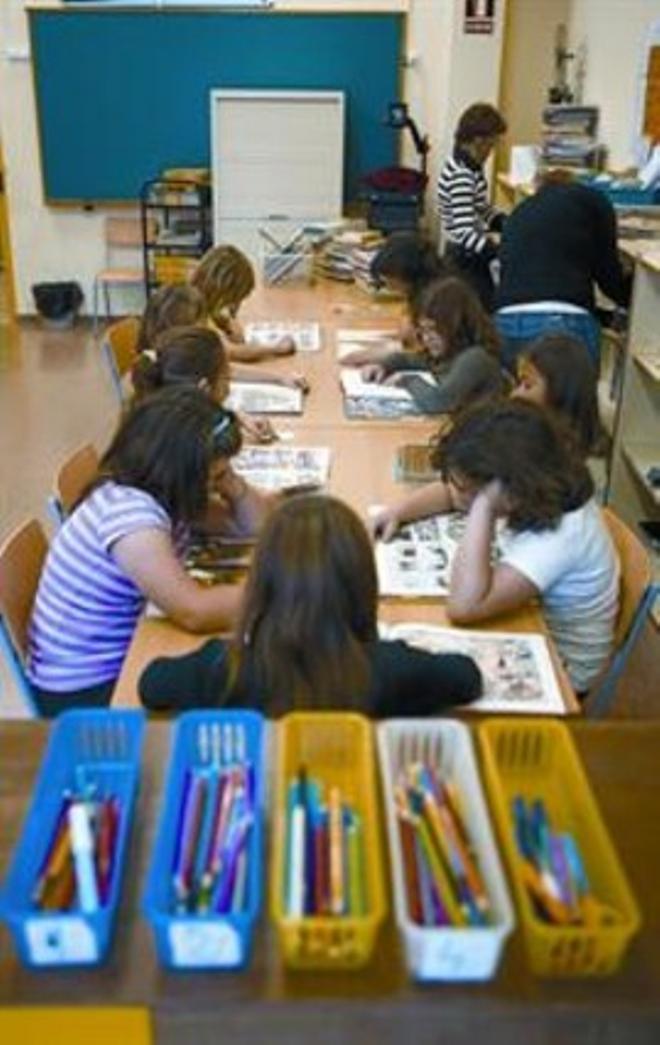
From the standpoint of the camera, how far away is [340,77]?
20.8 feet

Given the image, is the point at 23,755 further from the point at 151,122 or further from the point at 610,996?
the point at 151,122

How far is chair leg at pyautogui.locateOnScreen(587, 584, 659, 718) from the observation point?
6.23ft

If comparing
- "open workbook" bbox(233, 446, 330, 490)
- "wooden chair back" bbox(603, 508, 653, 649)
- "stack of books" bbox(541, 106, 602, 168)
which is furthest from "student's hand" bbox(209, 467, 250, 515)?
"stack of books" bbox(541, 106, 602, 168)

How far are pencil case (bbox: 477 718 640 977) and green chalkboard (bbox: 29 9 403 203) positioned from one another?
605 cm

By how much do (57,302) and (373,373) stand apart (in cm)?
396

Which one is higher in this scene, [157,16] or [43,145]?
[157,16]

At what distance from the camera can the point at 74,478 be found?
7.80 feet

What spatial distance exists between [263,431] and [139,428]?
2.92 feet

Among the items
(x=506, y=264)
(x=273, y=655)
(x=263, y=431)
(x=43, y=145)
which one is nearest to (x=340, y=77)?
(x=43, y=145)

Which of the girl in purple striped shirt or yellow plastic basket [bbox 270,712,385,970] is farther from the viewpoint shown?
the girl in purple striped shirt

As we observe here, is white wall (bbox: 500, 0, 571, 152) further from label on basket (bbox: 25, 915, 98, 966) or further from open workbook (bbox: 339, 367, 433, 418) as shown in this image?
label on basket (bbox: 25, 915, 98, 966)

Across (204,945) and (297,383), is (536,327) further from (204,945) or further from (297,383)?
(204,945)

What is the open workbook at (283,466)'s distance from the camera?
246 centimetres

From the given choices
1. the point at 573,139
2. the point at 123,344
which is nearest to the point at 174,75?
the point at 573,139
